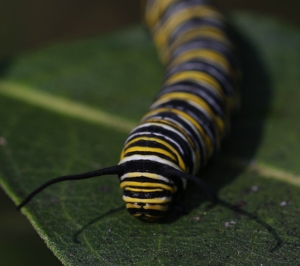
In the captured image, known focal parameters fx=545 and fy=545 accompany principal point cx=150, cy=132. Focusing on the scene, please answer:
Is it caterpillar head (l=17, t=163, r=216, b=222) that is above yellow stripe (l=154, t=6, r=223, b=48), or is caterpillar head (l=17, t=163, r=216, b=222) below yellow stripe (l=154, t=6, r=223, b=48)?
above

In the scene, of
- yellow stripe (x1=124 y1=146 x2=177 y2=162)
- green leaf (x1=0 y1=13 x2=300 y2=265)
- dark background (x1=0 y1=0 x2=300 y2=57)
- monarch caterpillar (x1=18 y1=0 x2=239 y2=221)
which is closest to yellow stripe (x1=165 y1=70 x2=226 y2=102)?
monarch caterpillar (x1=18 y1=0 x2=239 y2=221)

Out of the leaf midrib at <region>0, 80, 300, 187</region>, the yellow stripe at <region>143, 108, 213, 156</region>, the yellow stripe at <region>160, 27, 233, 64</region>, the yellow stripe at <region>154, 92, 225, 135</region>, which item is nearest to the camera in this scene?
the yellow stripe at <region>143, 108, 213, 156</region>

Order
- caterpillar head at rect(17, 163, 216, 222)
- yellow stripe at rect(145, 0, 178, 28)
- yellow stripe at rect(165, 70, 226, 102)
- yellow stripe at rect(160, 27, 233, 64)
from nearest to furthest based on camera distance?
caterpillar head at rect(17, 163, 216, 222)
yellow stripe at rect(165, 70, 226, 102)
yellow stripe at rect(160, 27, 233, 64)
yellow stripe at rect(145, 0, 178, 28)

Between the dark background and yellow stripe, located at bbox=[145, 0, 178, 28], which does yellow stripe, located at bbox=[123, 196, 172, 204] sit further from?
the dark background

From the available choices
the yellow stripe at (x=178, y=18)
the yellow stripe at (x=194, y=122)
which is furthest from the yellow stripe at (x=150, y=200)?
the yellow stripe at (x=178, y=18)

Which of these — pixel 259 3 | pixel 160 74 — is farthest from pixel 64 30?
pixel 160 74

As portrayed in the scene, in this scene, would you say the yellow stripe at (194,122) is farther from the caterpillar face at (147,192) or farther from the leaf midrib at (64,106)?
the caterpillar face at (147,192)

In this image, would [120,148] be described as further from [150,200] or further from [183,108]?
[150,200]

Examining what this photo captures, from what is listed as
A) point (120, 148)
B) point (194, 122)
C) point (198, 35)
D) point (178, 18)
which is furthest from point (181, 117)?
point (178, 18)
